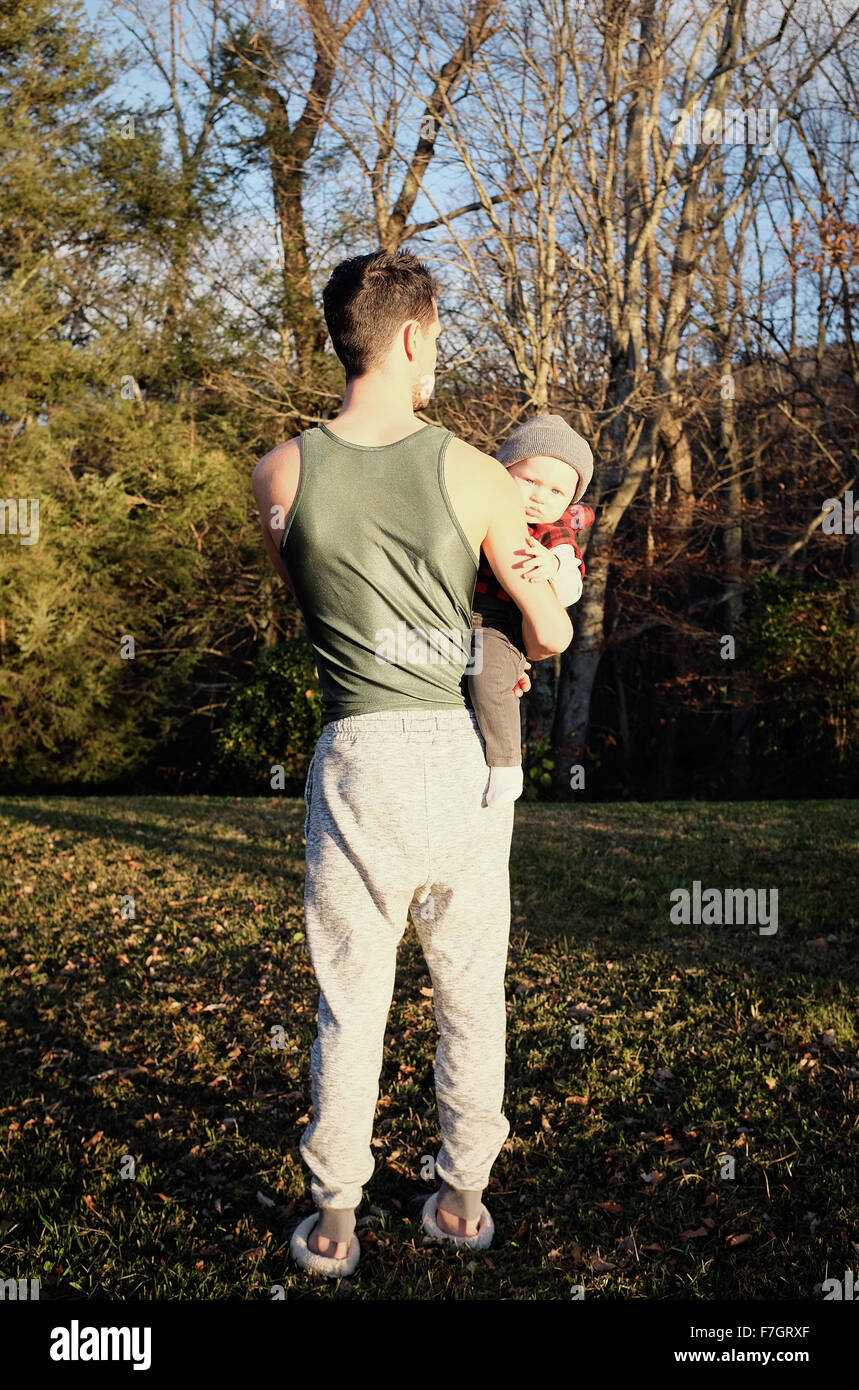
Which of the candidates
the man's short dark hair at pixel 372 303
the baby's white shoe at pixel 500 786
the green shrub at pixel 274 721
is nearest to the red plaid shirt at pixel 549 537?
the baby's white shoe at pixel 500 786

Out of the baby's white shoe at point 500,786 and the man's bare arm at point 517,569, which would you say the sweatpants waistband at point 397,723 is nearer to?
the baby's white shoe at point 500,786

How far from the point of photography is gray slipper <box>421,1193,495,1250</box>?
277cm

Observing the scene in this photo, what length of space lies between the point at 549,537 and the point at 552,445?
23cm

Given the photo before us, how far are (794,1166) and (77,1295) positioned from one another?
211 cm

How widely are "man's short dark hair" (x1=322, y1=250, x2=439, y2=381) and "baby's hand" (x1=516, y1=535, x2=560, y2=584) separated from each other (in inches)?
20.8

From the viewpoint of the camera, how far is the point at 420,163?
40.9 ft

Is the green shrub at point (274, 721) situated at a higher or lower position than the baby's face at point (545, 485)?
lower

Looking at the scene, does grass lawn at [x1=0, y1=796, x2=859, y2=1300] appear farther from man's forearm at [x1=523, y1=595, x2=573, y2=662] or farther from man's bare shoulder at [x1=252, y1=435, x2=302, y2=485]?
man's bare shoulder at [x1=252, y1=435, x2=302, y2=485]

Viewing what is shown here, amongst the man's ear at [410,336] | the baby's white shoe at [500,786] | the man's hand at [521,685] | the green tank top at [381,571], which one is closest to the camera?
the green tank top at [381,571]

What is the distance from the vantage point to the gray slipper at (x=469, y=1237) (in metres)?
2.77

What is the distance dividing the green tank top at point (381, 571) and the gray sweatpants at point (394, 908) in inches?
3.1

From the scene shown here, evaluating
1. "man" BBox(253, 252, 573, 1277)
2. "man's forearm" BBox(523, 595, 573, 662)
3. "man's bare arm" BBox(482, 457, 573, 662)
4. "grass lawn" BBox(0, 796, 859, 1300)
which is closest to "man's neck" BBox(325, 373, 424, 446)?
"man" BBox(253, 252, 573, 1277)

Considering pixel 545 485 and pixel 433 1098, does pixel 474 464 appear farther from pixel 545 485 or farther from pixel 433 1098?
pixel 433 1098

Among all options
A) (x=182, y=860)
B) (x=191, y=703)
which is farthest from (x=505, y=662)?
(x=191, y=703)
